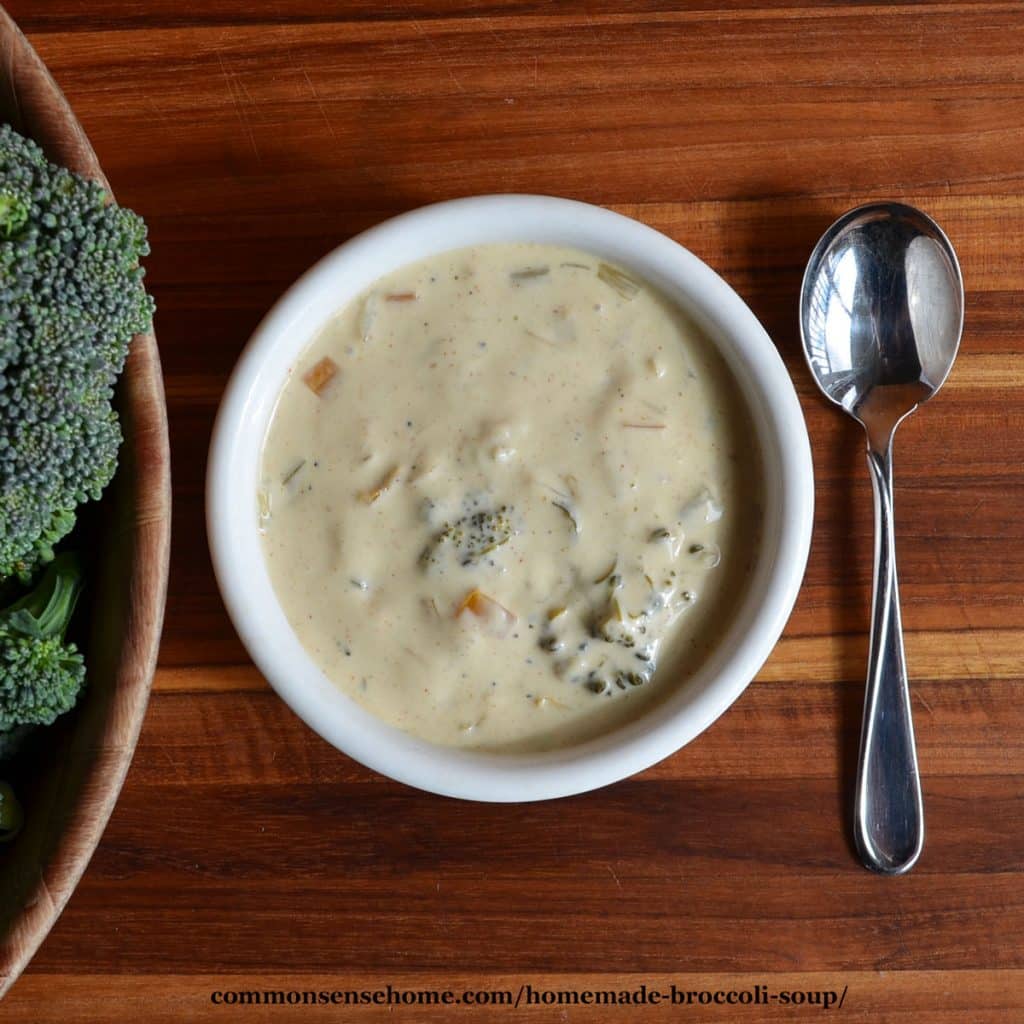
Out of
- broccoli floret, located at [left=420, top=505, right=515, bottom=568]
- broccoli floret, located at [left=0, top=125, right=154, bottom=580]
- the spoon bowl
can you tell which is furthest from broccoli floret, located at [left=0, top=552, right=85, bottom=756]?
the spoon bowl

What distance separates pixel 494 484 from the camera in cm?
156

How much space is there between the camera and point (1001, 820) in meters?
1.76

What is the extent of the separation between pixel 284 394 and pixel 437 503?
29cm

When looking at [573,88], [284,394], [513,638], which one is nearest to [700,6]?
[573,88]

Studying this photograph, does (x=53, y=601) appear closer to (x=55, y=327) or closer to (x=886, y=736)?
(x=55, y=327)

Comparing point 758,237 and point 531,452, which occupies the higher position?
point 758,237

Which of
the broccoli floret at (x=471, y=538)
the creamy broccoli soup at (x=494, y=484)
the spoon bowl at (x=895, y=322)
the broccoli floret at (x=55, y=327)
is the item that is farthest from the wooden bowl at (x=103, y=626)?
the spoon bowl at (x=895, y=322)

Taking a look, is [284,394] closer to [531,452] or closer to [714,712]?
[531,452]

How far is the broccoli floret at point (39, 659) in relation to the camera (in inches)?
56.5

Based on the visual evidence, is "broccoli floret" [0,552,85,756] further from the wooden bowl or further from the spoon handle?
the spoon handle

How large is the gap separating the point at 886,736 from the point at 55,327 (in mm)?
1426

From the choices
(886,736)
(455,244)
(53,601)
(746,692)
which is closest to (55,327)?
(53,601)

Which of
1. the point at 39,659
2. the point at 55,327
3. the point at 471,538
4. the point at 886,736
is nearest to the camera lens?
the point at 55,327

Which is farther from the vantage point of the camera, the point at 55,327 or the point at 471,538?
the point at 471,538
